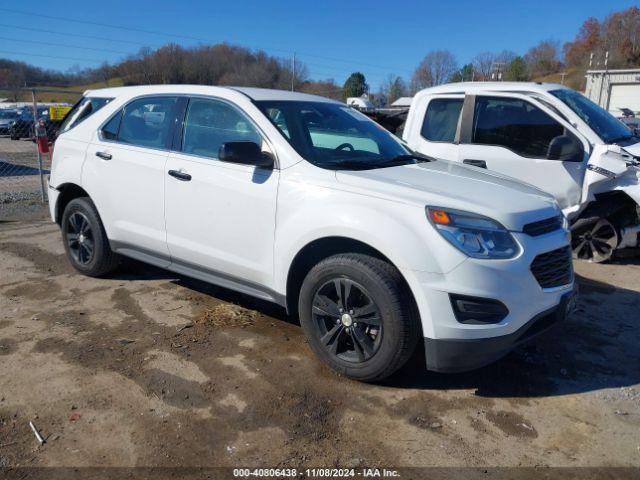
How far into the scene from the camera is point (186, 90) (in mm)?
4336

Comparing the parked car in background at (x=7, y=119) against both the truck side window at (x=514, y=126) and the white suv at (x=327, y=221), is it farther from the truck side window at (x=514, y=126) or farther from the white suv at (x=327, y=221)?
the truck side window at (x=514, y=126)

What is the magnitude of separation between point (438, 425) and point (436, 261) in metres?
0.92

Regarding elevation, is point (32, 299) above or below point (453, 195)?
below

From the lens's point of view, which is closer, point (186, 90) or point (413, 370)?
point (413, 370)

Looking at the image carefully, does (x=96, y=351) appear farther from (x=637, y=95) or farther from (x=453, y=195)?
(x=637, y=95)

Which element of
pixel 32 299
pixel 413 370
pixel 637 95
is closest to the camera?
pixel 413 370

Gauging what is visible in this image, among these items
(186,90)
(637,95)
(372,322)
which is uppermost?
(637,95)

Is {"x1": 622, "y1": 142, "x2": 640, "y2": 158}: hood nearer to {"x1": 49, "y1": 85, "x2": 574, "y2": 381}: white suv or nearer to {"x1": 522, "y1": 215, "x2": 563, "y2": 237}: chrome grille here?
{"x1": 49, "y1": 85, "x2": 574, "y2": 381}: white suv

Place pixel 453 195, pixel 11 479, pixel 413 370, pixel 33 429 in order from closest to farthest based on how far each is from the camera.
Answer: pixel 11 479 → pixel 33 429 → pixel 453 195 → pixel 413 370

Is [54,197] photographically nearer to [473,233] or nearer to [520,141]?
[473,233]

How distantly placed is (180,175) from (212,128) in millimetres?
433

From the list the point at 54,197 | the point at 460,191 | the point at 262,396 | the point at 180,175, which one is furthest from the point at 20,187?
the point at 460,191

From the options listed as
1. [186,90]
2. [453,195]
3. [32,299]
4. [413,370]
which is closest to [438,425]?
[413,370]

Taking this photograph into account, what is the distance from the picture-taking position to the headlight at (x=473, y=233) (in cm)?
297
